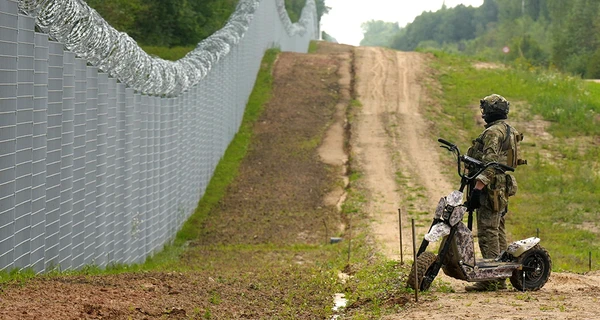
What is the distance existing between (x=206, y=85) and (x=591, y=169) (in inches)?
372

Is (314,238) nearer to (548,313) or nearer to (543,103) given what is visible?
(548,313)

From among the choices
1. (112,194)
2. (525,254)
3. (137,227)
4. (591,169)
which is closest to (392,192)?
(591,169)

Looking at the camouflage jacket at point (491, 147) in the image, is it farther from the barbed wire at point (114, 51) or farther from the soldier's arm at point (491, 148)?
the barbed wire at point (114, 51)

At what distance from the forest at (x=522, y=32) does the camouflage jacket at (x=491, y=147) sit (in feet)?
100

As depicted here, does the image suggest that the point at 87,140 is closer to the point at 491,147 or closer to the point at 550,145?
the point at 491,147

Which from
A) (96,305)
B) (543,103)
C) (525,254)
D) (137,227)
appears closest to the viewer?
(96,305)

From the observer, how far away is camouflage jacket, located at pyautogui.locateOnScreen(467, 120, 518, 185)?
10.5 m

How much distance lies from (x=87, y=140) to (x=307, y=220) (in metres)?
8.66

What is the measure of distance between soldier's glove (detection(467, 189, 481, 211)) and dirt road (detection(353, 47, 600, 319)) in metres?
0.86

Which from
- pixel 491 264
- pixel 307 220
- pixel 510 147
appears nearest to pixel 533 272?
pixel 491 264

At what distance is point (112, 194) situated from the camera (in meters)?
13.3

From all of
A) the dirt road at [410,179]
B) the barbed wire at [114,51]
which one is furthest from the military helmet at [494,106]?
the barbed wire at [114,51]

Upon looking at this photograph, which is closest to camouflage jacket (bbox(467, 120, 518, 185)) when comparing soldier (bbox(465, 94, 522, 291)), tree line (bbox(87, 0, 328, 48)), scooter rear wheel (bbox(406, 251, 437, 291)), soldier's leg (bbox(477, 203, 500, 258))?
soldier (bbox(465, 94, 522, 291))

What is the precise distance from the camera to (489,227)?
35.1ft
